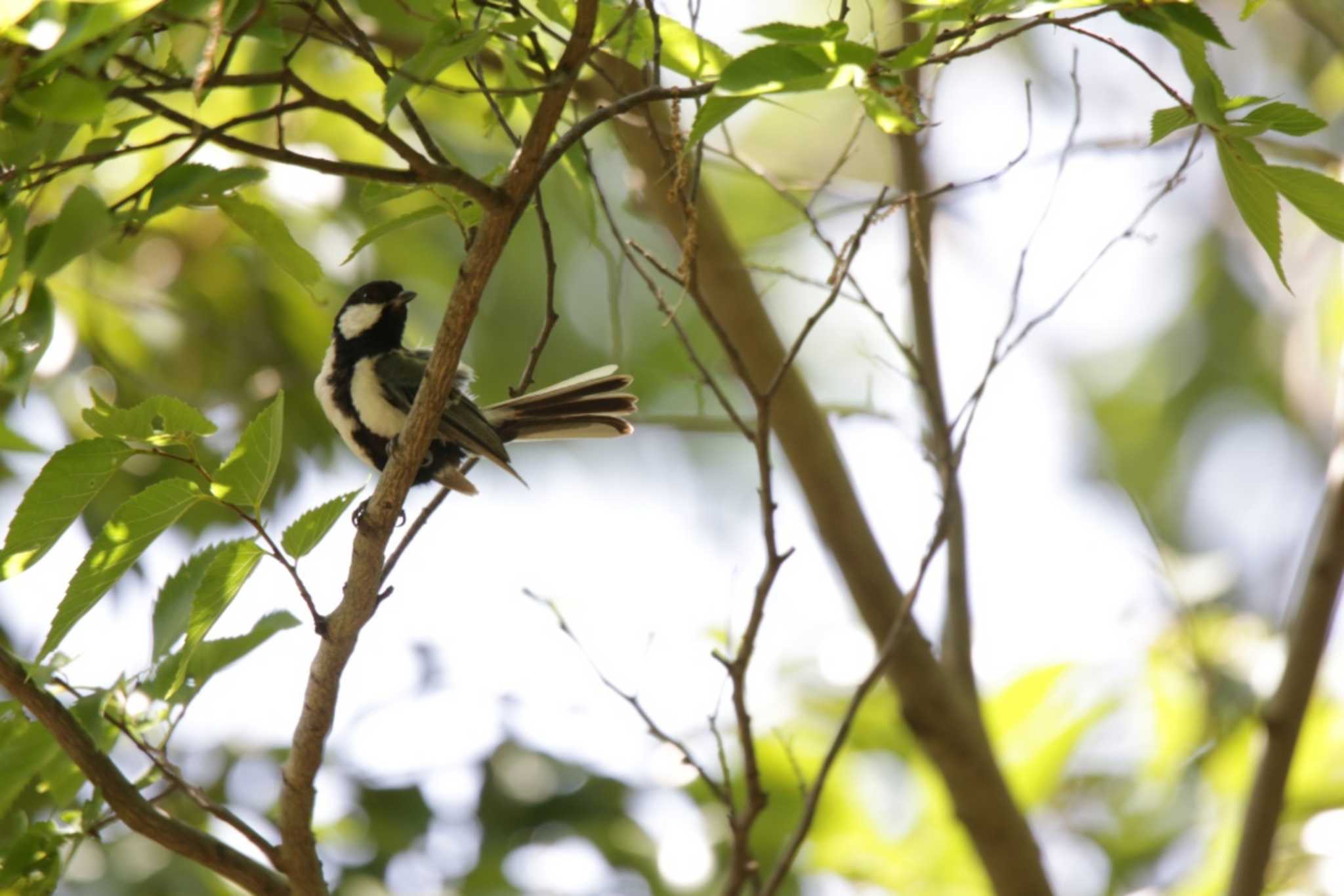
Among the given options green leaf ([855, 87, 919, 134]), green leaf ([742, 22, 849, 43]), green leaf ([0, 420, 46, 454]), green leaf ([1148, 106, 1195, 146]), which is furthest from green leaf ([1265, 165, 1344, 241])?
green leaf ([0, 420, 46, 454])

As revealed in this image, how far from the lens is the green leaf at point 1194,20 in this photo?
160 centimetres

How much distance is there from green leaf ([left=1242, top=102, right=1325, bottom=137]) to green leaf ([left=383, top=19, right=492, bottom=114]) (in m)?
1.05

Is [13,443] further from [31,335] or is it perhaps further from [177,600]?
[31,335]

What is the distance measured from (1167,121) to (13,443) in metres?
2.29

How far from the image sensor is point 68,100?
4.56 feet

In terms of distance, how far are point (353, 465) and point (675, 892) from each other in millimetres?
2889

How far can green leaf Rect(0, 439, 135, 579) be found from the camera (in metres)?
1.89

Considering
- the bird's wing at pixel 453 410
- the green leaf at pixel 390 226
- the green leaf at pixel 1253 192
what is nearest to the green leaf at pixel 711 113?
the green leaf at pixel 390 226

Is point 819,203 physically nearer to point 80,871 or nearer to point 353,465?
point 353,465

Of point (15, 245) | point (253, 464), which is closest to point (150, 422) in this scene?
point (253, 464)

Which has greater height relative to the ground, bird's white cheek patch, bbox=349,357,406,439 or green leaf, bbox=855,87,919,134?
bird's white cheek patch, bbox=349,357,406,439

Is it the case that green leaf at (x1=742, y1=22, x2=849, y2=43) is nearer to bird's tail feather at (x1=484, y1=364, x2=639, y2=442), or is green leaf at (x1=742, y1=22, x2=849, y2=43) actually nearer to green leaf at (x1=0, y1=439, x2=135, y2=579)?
green leaf at (x1=0, y1=439, x2=135, y2=579)

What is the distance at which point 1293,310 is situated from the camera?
700 cm

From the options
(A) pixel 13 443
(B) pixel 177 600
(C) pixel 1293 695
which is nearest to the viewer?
(B) pixel 177 600
